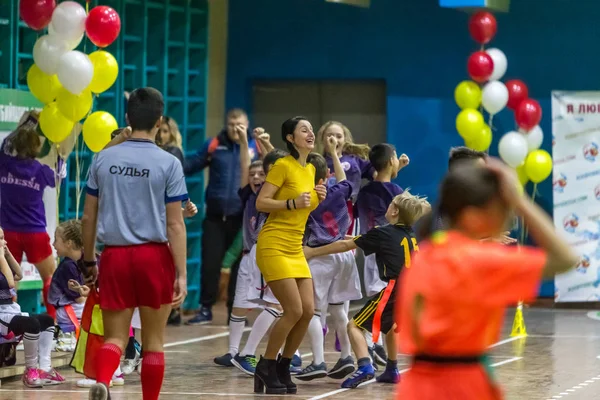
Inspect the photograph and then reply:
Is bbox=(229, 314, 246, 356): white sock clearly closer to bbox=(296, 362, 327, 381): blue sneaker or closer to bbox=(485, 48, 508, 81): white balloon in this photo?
bbox=(296, 362, 327, 381): blue sneaker

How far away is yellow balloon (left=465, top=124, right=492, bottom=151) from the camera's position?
1209cm

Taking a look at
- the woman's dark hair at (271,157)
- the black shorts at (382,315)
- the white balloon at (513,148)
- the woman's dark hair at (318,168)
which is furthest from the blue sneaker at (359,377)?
the white balloon at (513,148)

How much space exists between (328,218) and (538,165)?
181 inches

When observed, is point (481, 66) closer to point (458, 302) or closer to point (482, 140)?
point (482, 140)

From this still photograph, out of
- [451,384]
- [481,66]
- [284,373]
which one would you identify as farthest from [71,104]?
[451,384]

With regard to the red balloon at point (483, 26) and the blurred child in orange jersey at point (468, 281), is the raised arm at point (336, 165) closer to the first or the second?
the red balloon at point (483, 26)

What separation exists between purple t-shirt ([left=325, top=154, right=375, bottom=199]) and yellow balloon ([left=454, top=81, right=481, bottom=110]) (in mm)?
3672

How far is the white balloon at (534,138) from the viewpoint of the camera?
12.2 metres

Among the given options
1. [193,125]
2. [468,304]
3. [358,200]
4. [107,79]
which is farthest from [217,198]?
[468,304]

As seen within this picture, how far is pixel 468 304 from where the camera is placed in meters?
3.25

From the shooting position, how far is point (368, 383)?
25.4 feet

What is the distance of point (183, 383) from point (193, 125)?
564cm

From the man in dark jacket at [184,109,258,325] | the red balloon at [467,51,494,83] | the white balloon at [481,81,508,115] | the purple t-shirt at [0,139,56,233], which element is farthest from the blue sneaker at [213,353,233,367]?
the red balloon at [467,51,494,83]

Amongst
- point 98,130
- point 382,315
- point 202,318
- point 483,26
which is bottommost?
point 202,318
